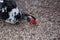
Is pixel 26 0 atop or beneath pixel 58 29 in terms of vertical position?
atop

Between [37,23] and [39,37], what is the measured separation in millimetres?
253

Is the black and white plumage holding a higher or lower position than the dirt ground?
higher

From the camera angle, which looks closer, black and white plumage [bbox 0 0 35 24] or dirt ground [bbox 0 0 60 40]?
dirt ground [bbox 0 0 60 40]

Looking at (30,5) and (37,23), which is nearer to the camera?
(37,23)

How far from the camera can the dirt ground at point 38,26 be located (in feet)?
7.13

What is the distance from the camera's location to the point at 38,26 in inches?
91.0

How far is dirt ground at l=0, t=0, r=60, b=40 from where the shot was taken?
2174mm

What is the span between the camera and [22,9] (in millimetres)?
2629

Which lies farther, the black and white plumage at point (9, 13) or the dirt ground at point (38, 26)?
the black and white plumage at point (9, 13)

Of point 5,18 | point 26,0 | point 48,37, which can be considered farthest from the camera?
point 26,0

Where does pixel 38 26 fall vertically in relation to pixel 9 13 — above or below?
below

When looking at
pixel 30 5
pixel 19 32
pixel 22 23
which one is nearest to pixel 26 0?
pixel 30 5

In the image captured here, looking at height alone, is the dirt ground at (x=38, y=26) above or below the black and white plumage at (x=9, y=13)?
below

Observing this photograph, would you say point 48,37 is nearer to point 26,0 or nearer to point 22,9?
point 22,9
